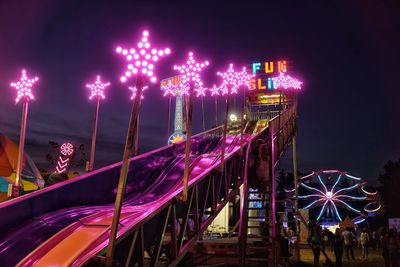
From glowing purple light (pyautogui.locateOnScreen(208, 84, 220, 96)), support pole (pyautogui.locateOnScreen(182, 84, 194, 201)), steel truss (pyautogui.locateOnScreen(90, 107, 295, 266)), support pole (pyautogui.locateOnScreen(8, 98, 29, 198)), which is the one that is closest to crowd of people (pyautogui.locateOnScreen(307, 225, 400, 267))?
steel truss (pyautogui.locateOnScreen(90, 107, 295, 266))

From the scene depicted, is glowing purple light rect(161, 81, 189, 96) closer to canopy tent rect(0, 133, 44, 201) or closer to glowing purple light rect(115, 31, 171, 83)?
glowing purple light rect(115, 31, 171, 83)

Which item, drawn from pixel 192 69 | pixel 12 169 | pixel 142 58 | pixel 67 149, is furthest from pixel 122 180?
pixel 12 169

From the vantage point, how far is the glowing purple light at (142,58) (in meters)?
7.58

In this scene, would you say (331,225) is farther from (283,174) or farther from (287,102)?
(283,174)

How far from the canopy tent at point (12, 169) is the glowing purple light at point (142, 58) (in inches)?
848

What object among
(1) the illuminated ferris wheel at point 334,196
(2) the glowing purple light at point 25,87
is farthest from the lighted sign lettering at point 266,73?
(2) the glowing purple light at point 25,87

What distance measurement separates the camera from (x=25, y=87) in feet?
56.0

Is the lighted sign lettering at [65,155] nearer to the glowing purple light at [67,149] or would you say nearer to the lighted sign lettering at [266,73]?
the glowing purple light at [67,149]

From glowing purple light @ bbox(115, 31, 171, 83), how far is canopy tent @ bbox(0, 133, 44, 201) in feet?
70.6

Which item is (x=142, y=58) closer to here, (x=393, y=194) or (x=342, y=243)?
(x=342, y=243)

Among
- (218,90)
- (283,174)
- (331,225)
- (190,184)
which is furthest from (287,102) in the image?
(283,174)

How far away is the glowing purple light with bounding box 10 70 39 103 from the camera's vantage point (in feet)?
56.0

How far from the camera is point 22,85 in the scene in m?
17.1

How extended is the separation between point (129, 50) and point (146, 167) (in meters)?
8.42
